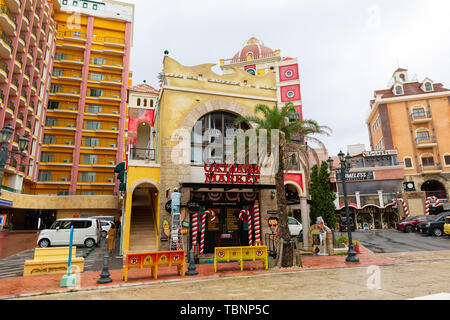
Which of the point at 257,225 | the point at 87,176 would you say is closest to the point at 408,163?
the point at 257,225

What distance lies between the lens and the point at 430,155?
40719 mm

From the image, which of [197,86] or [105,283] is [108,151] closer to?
[197,86]

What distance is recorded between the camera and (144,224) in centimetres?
1806

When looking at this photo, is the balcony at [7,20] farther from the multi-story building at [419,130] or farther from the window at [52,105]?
the multi-story building at [419,130]

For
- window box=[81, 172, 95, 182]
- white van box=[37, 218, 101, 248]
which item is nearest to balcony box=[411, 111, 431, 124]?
white van box=[37, 218, 101, 248]

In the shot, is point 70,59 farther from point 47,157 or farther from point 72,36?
point 47,157

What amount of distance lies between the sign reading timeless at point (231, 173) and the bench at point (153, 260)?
5.55 m

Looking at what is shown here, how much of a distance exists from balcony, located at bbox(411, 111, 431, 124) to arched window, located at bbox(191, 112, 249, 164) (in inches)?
1418

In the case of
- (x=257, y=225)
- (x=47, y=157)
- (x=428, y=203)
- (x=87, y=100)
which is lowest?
(x=257, y=225)

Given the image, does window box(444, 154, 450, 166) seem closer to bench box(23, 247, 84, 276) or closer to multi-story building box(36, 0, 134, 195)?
bench box(23, 247, 84, 276)

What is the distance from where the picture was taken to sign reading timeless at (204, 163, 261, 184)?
15.7 m

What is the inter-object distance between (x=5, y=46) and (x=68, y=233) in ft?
75.4

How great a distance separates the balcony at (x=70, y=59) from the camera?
44188 mm
